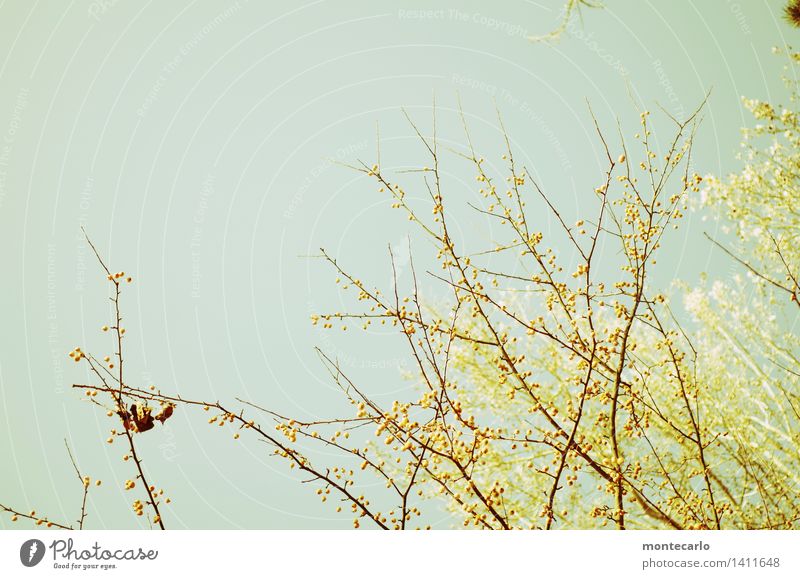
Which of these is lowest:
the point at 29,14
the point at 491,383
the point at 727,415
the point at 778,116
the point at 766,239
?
the point at 727,415

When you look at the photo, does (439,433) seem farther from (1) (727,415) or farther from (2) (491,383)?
(1) (727,415)

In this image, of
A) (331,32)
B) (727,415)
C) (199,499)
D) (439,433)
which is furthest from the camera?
(199,499)

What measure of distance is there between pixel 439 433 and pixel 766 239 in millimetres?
5670

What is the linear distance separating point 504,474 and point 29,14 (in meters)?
8.75

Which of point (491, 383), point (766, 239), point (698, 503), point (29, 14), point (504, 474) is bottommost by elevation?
point (698, 503)

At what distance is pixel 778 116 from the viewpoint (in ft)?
17.8

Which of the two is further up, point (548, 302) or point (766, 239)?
point (766, 239)

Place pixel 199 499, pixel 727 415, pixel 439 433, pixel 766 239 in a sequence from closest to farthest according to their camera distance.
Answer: pixel 439 433, pixel 727 415, pixel 766 239, pixel 199 499

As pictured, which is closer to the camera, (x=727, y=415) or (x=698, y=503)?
(x=698, y=503)

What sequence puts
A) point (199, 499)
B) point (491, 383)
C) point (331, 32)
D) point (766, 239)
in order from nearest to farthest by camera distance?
point (766, 239) → point (491, 383) → point (331, 32) → point (199, 499)
